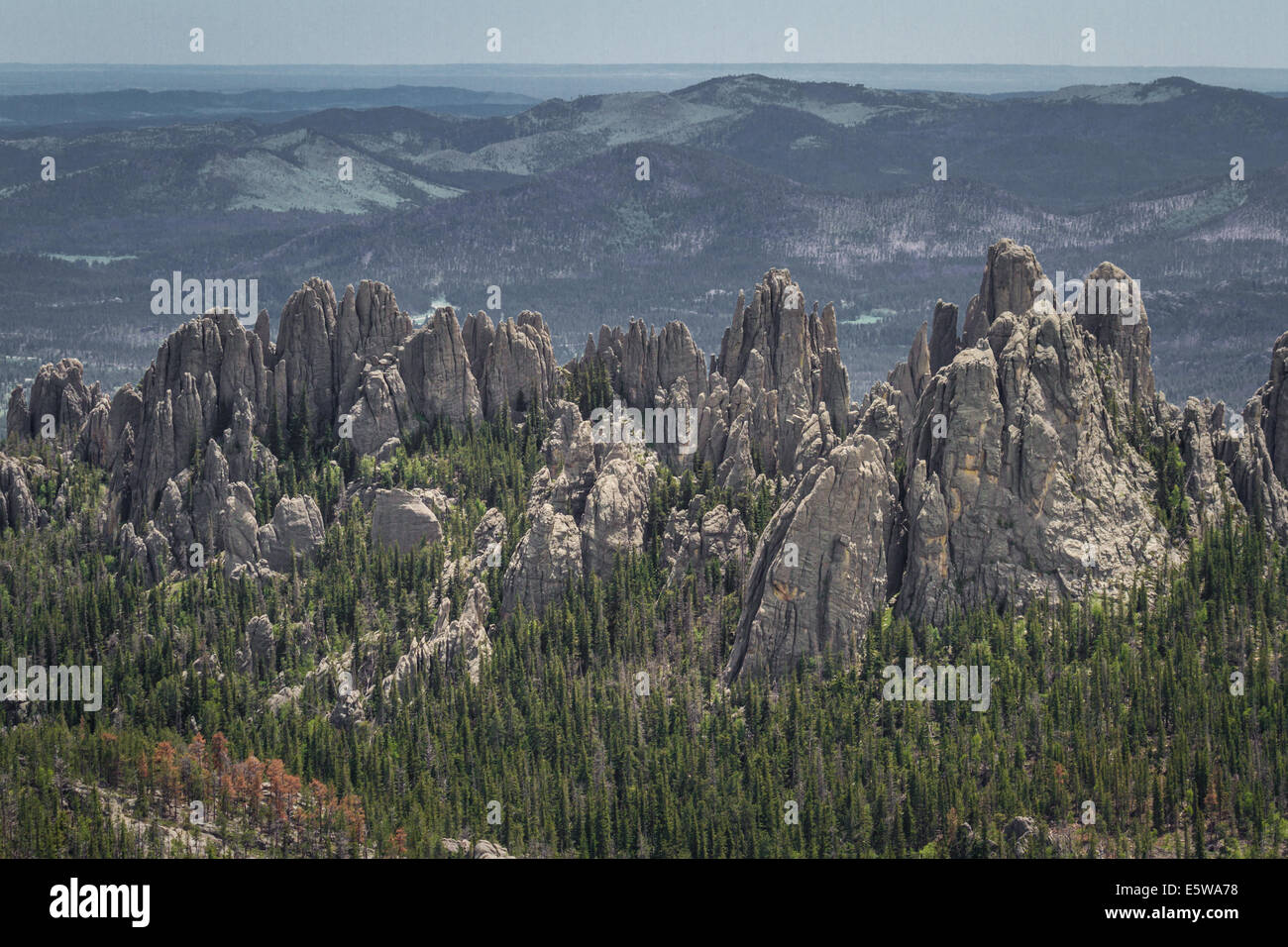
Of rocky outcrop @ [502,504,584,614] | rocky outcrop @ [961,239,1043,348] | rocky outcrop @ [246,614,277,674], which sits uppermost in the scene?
rocky outcrop @ [961,239,1043,348]

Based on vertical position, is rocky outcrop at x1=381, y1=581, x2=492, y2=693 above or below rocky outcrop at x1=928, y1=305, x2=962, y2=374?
below

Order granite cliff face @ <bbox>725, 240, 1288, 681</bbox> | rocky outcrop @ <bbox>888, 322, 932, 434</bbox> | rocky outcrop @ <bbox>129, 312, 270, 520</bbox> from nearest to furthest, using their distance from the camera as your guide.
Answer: granite cliff face @ <bbox>725, 240, 1288, 681</bbox>
rocky outcrop @ <bbox>888, 322, 932, 434</bbox>
rocky outcrop @ <bbox>129, 312, 270, 520</bbox>

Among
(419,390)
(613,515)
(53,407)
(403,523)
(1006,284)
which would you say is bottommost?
(403,523)

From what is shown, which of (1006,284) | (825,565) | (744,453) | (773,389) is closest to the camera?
(825,565)

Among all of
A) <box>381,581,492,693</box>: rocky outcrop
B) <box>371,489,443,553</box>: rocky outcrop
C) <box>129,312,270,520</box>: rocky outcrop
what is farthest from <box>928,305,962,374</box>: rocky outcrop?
<box>129,312,270,520</box>: rocky outcrop

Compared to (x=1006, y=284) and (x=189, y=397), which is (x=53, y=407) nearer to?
(x=189, y=397)

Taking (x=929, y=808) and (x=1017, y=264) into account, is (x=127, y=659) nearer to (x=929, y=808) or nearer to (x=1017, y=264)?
(x=929, y=808)

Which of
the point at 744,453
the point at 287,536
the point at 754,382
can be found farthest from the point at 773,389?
the point at 287,536

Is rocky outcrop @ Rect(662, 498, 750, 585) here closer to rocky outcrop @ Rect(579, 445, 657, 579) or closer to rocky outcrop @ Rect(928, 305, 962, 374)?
rocky outcrop @ Rect(579, 445, 657, 579)

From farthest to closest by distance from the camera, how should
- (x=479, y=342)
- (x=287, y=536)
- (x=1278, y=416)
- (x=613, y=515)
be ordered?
(x=479, y=342) < (x=287, y=536) < (x=613, y=515) < (x=1278, y=416)

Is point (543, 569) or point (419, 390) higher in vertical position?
point (419, 390)

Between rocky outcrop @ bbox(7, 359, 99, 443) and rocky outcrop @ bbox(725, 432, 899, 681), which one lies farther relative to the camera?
rocky outcrop @ bbox(7, 359, 99, 443)

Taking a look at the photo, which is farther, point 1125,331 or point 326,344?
point 326,344
